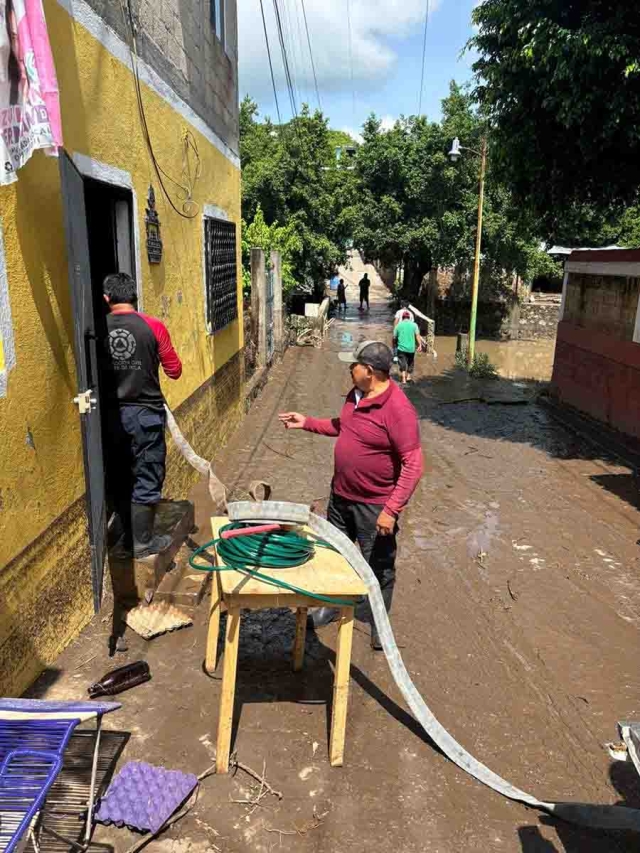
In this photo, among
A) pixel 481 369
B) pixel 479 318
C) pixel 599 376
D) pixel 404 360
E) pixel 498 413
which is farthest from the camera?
pixel 479 318

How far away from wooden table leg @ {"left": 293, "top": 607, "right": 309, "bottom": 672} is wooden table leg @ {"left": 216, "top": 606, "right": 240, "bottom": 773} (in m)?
0.78

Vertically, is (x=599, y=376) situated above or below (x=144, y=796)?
above

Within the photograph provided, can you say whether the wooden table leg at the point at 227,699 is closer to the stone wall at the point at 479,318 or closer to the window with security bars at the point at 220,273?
the window with security bars at the point at 220,273

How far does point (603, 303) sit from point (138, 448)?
933cm

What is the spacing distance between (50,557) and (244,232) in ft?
48.1

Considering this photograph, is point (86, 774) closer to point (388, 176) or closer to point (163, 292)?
point (163, 292)

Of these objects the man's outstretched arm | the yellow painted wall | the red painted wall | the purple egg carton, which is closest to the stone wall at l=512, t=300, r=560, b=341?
the red painted wall

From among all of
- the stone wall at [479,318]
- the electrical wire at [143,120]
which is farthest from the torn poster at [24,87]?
the stone wall at [479,318]

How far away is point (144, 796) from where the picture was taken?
2684 mm

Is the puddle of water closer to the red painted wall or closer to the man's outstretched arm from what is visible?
the red painted wall

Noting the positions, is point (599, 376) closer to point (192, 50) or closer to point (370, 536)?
point (192, 50)

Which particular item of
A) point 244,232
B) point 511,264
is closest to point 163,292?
point 244,232

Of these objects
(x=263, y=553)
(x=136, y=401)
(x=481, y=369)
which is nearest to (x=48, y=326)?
(x=136, y=401)

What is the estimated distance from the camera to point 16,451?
9.95 feet
